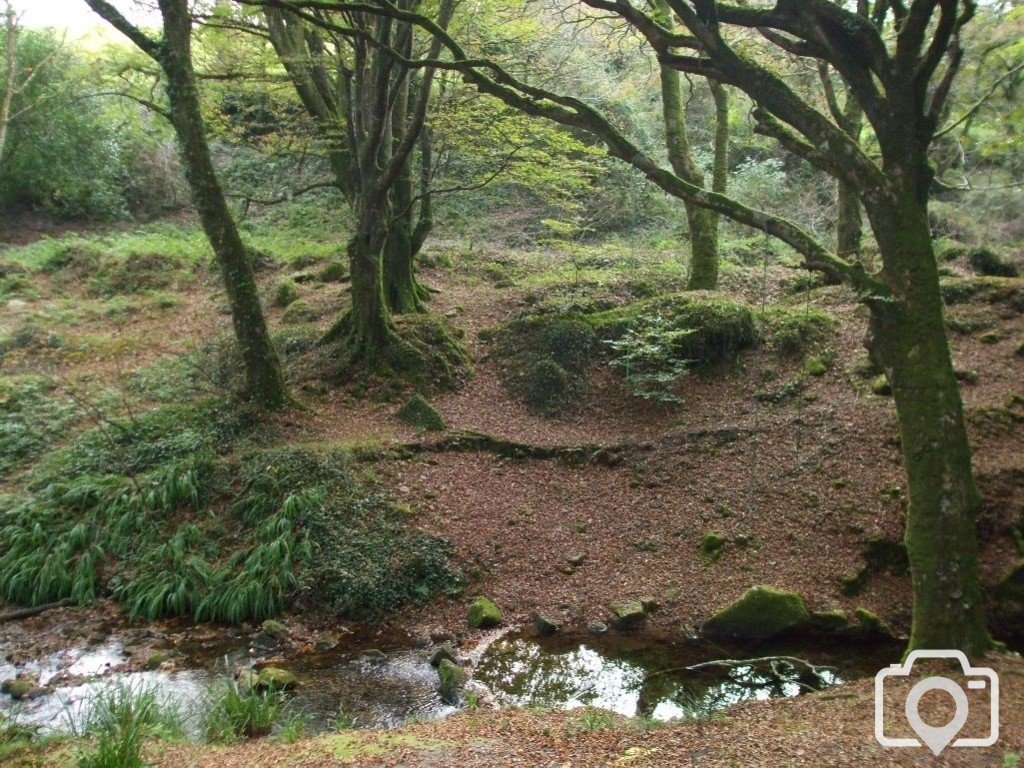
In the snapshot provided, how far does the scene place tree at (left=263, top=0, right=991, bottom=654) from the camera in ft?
17.3

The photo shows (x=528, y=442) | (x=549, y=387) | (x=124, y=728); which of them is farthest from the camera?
(x=549, y=387)

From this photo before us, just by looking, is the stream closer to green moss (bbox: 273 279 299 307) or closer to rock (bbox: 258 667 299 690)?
rock (bbox: 258 667 299 690)

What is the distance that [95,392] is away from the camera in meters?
11.7

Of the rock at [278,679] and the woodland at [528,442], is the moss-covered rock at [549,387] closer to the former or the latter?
the woodland at [528,442]

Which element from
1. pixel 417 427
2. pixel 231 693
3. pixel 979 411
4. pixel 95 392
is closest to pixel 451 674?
pixel 231 693

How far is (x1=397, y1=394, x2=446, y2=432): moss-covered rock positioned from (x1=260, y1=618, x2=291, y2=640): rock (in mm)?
A: 3764

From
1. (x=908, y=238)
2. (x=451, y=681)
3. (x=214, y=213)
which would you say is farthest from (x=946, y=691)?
(x=214, y=213)

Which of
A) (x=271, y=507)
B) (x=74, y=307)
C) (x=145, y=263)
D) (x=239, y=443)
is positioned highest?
(x=145, y=263)

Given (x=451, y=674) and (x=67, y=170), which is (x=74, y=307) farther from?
(x=451, y=674)

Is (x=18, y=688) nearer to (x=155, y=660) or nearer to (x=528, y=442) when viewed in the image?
(x=155, y=660)

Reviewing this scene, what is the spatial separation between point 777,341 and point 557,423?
3.86 m

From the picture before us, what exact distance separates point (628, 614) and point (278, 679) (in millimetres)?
3530

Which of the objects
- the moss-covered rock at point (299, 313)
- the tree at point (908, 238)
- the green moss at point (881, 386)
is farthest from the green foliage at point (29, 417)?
the green moss at point (881, 386)

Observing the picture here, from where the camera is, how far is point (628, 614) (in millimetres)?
7344
